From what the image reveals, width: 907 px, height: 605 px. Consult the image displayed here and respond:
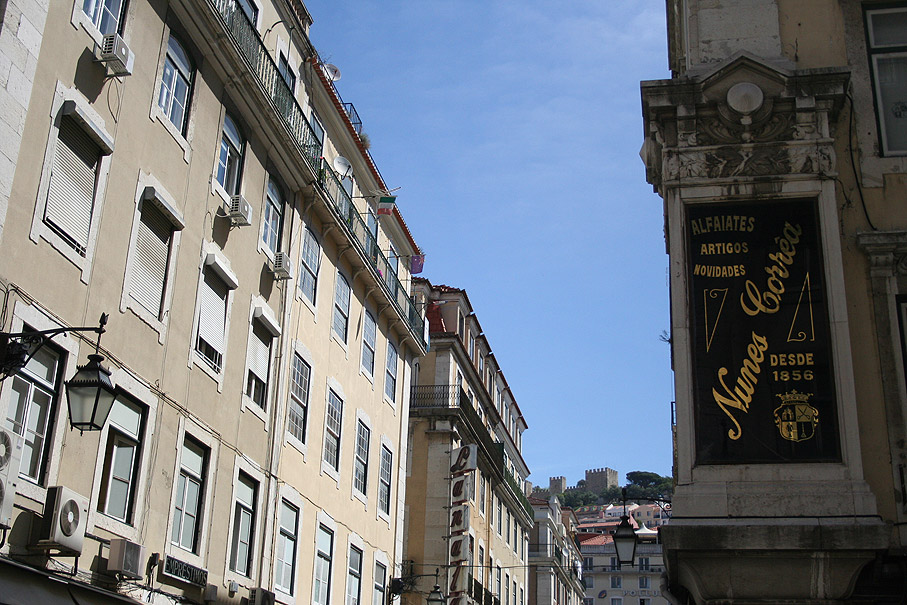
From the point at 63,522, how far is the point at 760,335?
354 inches

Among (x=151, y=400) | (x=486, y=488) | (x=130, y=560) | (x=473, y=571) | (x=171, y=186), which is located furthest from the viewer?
(x=486, y=488)

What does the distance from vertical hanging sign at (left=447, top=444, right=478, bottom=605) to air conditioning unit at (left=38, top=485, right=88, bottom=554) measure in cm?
2356

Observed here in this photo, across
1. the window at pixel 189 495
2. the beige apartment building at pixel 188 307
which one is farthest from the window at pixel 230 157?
the window at pixel 189 495

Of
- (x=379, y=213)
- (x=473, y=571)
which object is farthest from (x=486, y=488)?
(x=379, y=213)

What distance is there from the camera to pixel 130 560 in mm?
14109

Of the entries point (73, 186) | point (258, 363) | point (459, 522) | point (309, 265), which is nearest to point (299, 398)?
point (258, 363)

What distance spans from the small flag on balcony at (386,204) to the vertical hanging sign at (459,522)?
1201 centimetres

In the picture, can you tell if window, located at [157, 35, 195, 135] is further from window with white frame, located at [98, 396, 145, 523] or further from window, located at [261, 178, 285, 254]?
window with white frame, located at [98, 396, 145, 523]

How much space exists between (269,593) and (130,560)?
522cm

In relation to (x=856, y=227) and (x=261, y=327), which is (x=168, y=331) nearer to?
(x=261, y=327)

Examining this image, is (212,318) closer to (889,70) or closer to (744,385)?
(744,385)

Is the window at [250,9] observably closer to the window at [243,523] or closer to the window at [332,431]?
the window at [332,431]

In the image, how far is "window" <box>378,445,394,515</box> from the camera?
27359mm

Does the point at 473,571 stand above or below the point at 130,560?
above
